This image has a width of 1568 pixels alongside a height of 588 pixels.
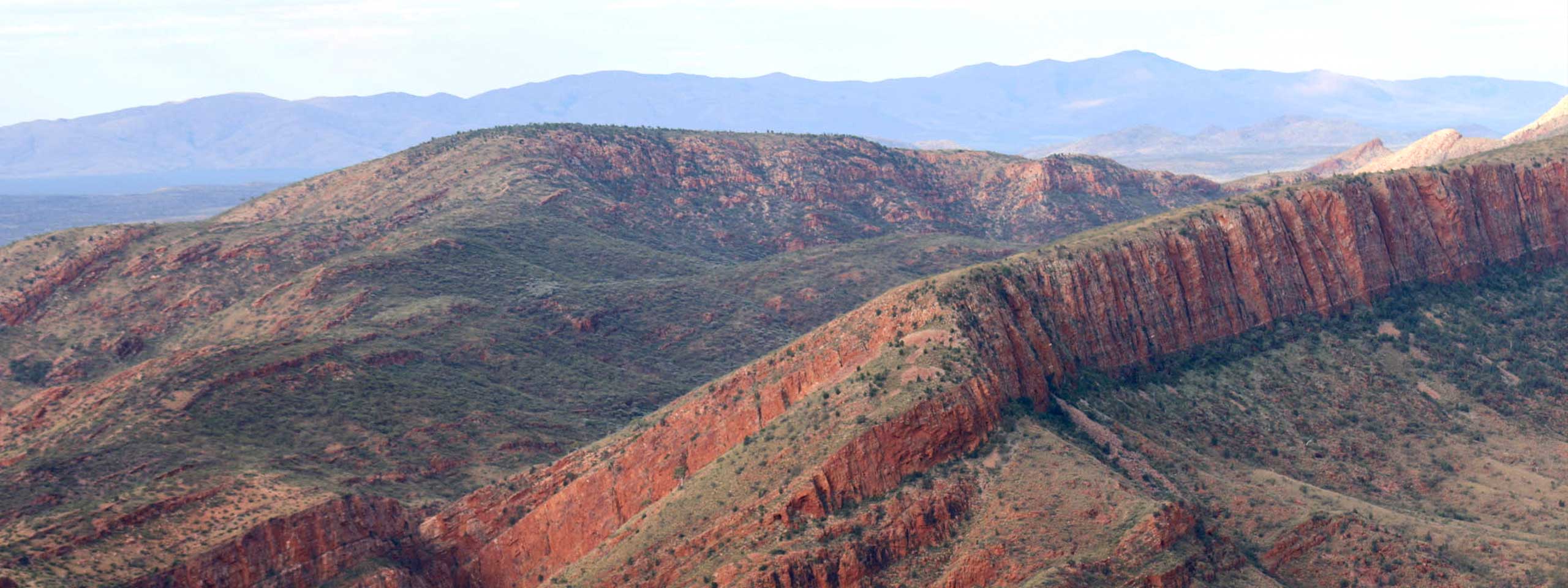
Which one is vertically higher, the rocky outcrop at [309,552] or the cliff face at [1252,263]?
the cliff face at [1252,263]

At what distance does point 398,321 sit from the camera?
120m

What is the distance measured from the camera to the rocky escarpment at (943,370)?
63000mm

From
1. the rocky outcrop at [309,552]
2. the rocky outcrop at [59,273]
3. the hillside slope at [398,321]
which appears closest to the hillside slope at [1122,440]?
the rocky outcrop at [309,552]

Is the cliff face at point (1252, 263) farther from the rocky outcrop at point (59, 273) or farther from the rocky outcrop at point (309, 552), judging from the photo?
the rocky outcrop at point (59, 273)

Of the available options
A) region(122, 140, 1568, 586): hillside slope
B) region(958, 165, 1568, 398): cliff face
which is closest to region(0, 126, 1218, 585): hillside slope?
region(122, 140, 1568, 586): hillside slope

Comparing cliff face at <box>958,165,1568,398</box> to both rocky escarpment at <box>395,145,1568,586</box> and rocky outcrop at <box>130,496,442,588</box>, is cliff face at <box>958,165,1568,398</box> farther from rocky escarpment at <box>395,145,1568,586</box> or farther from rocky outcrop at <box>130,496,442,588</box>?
rocky outcrop at <box>130,496,442,588</box>

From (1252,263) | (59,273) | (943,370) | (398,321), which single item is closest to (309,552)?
(943,370)

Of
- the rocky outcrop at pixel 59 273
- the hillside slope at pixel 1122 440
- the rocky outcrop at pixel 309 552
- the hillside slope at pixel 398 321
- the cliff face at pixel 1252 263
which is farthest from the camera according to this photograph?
the rocky outcrop at pixel 59 273

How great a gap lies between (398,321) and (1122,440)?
65.0 m

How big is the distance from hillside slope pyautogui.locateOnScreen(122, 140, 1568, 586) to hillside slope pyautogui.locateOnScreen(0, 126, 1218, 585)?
9.85m

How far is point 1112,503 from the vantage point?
201 ft

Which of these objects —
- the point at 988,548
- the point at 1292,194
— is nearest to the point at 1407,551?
the point at 988,548

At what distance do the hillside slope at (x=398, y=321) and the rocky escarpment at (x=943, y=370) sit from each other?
11.0 meters

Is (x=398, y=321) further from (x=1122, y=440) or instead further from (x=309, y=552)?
(x=1122, y=440)
